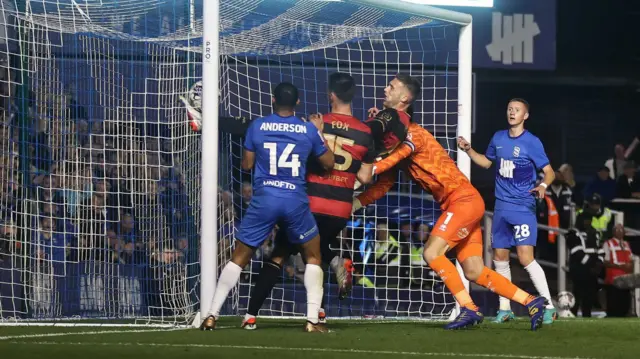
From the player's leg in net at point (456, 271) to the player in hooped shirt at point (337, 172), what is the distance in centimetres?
73

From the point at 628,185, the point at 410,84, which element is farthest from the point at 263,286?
the point at 628,185

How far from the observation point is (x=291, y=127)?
9078 millimetres

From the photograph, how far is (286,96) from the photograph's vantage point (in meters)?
9.14

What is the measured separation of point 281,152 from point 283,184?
0.23 metres

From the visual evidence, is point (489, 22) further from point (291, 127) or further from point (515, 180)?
point (291, 127)

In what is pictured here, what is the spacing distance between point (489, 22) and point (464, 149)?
1033cm

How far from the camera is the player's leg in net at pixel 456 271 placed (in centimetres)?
973

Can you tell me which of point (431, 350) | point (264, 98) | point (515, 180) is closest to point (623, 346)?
point (431, 350)

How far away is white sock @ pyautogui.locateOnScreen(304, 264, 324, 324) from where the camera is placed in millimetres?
9211

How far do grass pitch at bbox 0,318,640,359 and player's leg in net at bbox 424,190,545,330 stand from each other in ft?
0.50

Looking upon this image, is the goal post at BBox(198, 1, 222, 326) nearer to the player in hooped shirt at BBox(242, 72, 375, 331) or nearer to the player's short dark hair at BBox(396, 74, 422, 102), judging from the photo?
the player in hooped shirt at BBox(242, 72, 375, 331)

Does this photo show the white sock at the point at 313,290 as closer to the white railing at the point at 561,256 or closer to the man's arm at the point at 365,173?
the man's arm at the point at 365,173

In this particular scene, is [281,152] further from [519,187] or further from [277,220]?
[519,187]

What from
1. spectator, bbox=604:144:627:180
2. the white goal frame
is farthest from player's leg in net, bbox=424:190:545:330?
spectator, bbox=604:144:627:180
